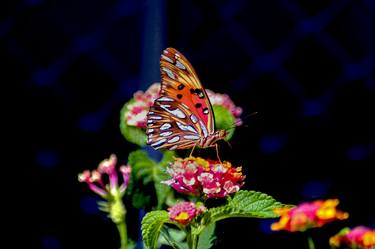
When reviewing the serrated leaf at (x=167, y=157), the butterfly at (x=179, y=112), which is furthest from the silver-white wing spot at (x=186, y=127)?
the serrated leaf at (x=167, y=157)

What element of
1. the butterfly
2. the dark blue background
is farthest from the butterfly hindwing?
the dark blue background

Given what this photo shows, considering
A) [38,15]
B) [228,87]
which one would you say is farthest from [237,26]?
[38,15]

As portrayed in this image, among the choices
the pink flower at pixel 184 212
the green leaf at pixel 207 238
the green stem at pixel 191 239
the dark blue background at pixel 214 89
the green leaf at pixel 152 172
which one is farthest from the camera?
the dark blue background at pixel 214 89

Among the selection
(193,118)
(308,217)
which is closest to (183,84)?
(193,118)

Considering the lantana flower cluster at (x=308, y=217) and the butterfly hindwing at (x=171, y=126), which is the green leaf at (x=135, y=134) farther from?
the lantana flower cluster at (x=308, y=217)

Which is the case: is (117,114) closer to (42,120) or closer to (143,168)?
(42,120)

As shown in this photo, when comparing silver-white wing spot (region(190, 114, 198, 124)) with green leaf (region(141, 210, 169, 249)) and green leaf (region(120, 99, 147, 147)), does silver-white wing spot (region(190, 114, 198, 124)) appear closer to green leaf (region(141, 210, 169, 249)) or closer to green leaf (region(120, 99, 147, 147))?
green leaf (region(120, 99, 147, 147))
